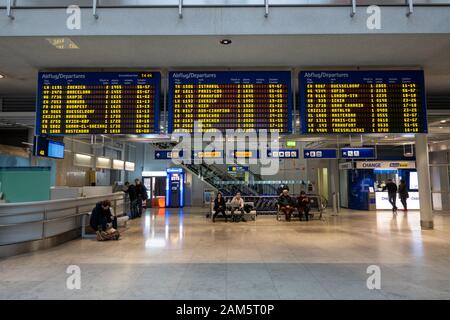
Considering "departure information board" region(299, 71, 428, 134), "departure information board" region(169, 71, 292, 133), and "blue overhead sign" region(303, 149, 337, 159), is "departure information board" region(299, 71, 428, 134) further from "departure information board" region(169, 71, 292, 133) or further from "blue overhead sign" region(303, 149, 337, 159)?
"blue overhead sign" region(303, 149, 337, 159)

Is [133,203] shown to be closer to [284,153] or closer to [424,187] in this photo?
[284,153]

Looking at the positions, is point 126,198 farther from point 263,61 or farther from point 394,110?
point 394,110

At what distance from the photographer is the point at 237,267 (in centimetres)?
489

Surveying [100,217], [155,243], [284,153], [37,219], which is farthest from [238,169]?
[37,219]

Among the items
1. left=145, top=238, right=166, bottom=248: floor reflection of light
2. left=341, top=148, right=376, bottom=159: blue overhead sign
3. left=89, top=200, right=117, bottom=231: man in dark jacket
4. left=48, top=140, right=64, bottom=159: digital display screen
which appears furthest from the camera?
left=341, top=148, right=376, bottom=159: blue overhead sign

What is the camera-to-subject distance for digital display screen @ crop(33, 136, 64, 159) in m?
6.43

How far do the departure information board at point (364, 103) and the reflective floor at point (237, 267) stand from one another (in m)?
2.38

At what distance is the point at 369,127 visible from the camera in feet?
17.8

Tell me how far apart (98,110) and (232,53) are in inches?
106

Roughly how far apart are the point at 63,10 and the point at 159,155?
7849mm

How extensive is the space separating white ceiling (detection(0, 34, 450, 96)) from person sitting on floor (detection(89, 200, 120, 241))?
3406 millimetres

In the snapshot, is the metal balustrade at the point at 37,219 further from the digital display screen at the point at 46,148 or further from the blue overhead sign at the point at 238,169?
the blue overhead sign at the point at 238,169

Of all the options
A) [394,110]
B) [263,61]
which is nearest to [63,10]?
[263,61]

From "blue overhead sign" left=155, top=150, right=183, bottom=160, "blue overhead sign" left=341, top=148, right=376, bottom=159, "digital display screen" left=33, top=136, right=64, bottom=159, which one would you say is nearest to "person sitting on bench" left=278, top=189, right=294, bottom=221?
"blue overhead sign" left=341, top=148, right=376, bottom=159
